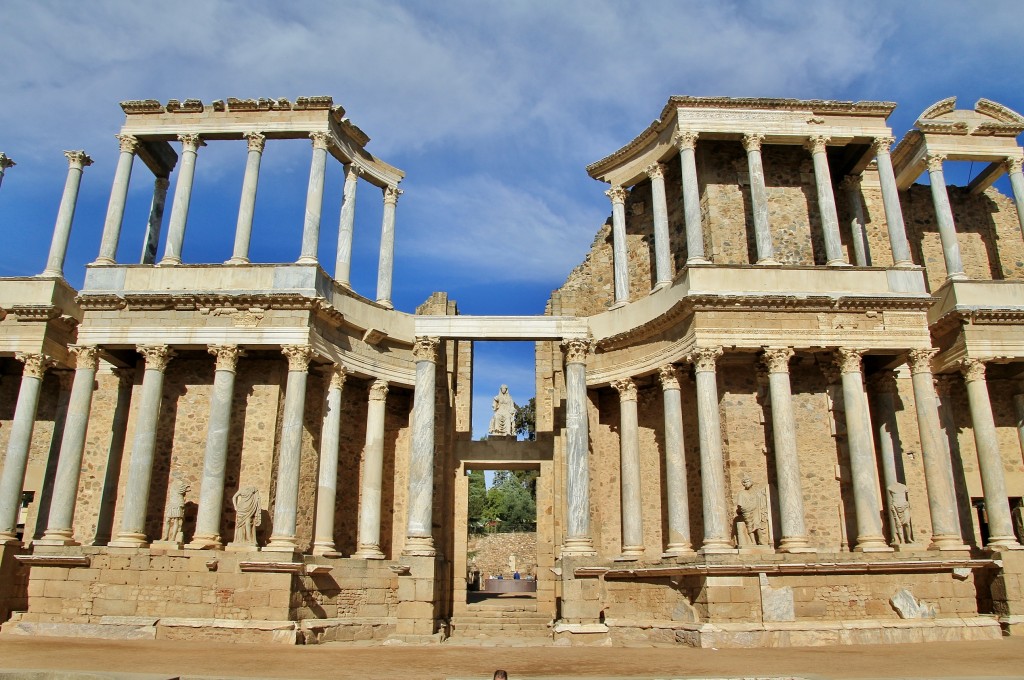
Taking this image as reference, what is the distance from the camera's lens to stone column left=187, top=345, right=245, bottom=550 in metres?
18.1

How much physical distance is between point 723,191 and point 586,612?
1283cm

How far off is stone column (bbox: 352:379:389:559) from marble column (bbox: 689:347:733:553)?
873cm

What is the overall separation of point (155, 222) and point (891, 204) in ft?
72.4

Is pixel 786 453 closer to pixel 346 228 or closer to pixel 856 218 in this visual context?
pixel 856 218

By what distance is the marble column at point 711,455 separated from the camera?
18.0 metres

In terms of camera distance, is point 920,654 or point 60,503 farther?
point 60,503

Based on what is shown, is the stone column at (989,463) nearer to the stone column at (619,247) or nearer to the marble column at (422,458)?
the stone column at (619,247)

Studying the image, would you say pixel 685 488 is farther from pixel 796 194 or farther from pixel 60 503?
pixel 60 503

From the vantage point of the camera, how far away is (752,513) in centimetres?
1827

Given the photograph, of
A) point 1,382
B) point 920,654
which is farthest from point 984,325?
point 1,382

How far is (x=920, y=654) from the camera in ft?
45.1

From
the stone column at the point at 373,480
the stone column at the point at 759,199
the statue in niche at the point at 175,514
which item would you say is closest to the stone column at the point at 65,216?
the statue in niche at the point at 175,514

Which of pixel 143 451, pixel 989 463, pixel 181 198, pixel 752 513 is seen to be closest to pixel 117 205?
pixel 181 198

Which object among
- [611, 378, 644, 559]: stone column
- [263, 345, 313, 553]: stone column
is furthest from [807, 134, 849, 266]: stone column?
[263, 345, 313, 553]: stone column
